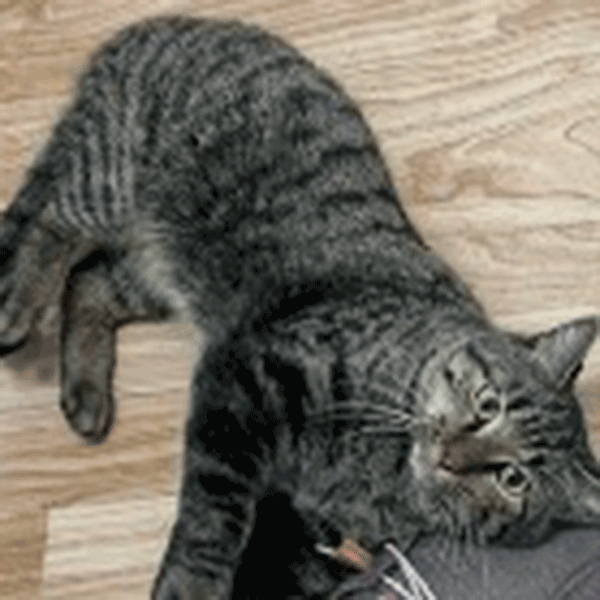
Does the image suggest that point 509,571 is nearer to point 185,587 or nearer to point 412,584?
point 412,584

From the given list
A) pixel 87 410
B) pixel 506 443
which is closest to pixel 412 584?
pixel 506 443

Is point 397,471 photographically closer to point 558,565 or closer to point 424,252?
point 558,565

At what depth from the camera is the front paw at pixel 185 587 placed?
1479mm

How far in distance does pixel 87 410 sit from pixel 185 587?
0.39 meters

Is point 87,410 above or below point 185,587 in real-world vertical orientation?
above

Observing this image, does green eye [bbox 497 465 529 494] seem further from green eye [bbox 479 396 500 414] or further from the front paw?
the front paw

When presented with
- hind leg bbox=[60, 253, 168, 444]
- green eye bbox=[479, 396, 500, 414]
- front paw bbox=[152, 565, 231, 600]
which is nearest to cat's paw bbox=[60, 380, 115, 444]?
hind leg bbox=[60, 253, 168, 444]

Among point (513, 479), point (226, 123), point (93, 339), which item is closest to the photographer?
point (513, 479)

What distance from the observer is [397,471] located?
1.47 m

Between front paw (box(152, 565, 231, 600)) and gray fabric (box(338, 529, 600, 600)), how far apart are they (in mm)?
216

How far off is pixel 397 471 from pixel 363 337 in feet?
0.74

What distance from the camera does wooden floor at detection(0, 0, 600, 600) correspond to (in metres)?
1.67

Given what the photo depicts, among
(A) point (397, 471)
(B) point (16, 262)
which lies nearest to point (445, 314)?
(A) point (397, 471)

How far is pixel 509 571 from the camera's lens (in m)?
1.43
